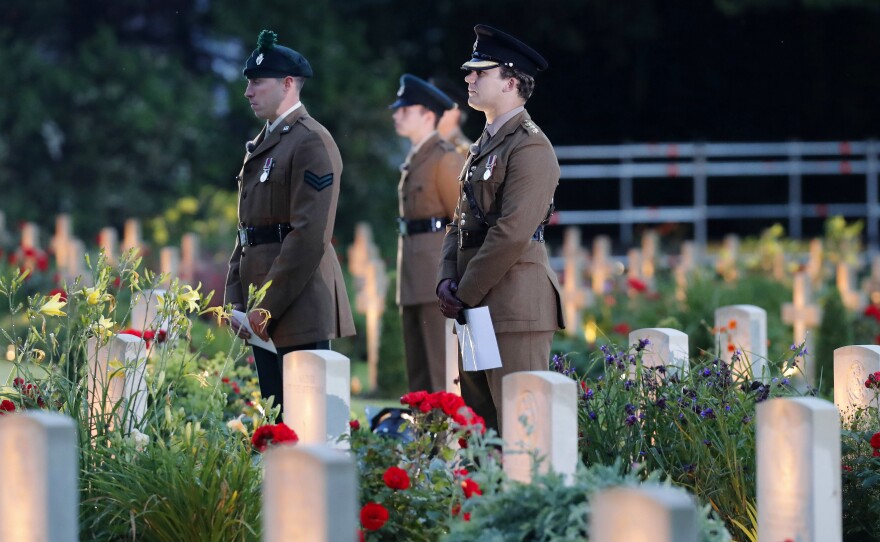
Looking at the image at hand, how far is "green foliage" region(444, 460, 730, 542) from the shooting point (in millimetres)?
3834

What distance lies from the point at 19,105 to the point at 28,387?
1308 centimetres

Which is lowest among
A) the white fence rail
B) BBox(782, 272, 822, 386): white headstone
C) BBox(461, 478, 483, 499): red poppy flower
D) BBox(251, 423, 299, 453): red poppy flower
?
BBox(461, 478, 483, 499): red poppy flower

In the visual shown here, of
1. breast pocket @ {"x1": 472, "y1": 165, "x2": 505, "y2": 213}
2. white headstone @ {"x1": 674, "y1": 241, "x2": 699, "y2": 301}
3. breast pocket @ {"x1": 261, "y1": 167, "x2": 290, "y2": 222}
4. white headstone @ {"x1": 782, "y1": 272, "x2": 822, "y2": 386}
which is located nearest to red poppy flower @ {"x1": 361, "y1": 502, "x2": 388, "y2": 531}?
breast pocket @ {"x1": 472, "y1": 165, "x2": 505, "y2": 213}

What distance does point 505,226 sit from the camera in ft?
17.3

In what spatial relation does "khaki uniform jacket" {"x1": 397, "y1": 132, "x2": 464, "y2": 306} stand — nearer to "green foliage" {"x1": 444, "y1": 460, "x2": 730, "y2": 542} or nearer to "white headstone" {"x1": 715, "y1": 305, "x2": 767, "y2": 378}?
"white headstone" {"x1": 715, "y1": 305, "x2": 767, "y2": 378}

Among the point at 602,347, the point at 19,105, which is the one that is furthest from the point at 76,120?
the point at 602,347

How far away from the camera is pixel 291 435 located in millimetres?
4324

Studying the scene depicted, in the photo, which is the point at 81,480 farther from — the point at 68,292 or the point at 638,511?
the point at 638,511

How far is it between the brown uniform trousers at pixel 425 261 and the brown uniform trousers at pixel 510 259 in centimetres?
215

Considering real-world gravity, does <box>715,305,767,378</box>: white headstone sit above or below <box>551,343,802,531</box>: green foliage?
above

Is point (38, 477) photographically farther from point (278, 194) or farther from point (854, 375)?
point (854, 375)

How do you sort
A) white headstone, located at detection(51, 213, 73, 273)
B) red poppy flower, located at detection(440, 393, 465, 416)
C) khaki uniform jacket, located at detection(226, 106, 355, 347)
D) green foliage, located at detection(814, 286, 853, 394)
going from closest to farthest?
red poppy flower, located at detection(440, 393, 465, 416) → khaki uniform jacket, located at detection(226, 106, 355, 347) → green foliage, located at detection(814, 286, 853, 394) → white headstone, located at detection(51, 213, 73, 273)

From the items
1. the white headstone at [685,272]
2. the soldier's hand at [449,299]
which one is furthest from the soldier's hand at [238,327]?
the white headstone at [685,272]

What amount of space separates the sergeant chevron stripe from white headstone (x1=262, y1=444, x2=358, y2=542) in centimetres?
252
